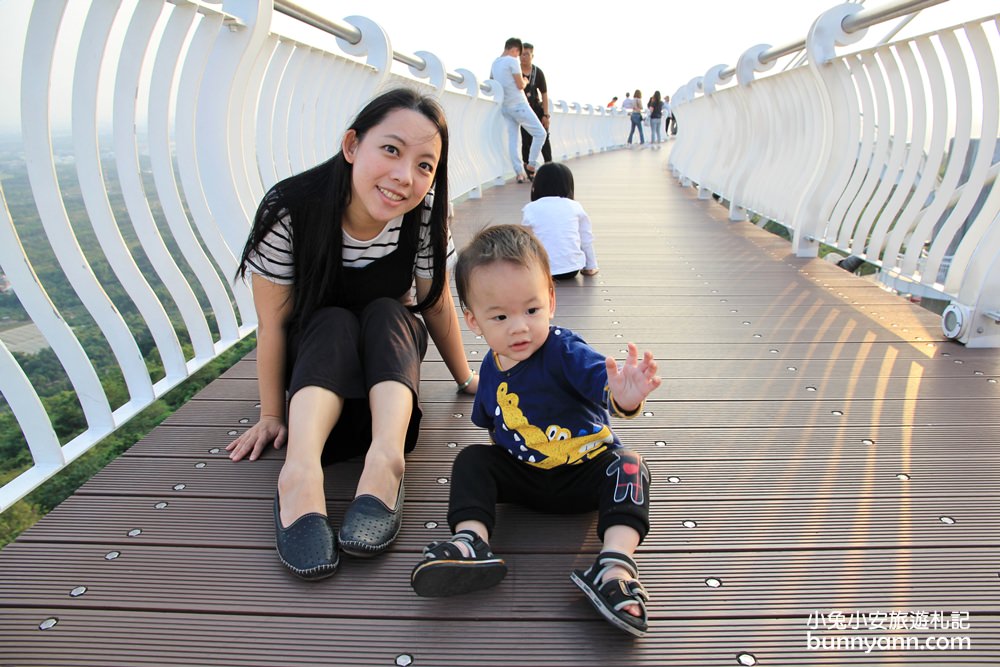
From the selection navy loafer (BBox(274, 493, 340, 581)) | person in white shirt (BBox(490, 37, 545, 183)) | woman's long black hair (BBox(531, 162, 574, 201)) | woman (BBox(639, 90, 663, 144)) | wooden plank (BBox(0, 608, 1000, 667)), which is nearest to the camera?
wooden plank (BBox(0, 608, 1000, 667))

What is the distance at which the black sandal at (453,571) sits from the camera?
1349 mm

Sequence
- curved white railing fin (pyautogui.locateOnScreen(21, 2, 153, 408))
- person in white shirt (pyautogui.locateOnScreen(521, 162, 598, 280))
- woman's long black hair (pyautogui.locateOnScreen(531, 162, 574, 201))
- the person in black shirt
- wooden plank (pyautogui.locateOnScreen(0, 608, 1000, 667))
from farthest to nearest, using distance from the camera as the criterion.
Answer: the person in black shirt → woman's long black hair (pyautogui.locateOnScreen(531, 162, 574, 201)) → person in white shirt (pyautogui.locateOnScreen(521, 162, 598, 280)) → curved white railing fin (pyautogui.locateOnScreen(21, 2, 153, 408)) → wooden plank (pyautogui.locateOnScreen(0, 608, 1000, 667))

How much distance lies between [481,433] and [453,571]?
0.80m

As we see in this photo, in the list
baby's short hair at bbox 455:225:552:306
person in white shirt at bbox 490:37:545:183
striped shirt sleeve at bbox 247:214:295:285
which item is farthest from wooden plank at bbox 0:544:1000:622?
person in white shirt at bbox 490:37:545:183

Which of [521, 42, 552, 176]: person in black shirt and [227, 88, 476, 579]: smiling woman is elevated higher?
[521, 42, 552, 176]: person in black shirt

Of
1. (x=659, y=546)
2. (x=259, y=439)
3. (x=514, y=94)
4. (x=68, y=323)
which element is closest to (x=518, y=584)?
(x=659, y=546)

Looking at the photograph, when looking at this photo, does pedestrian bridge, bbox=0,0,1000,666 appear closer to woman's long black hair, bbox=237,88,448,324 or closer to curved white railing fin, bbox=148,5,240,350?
curved white railing fin, bbox=148,5,240,350

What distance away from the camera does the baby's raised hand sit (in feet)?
4.50

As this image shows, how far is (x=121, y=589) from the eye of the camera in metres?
1.44

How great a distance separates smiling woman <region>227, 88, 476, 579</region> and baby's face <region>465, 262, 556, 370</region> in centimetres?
33

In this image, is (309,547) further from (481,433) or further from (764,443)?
(764,443)

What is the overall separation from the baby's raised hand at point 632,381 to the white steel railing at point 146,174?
1.40 meters

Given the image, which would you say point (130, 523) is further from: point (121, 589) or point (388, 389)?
point (388, 389)

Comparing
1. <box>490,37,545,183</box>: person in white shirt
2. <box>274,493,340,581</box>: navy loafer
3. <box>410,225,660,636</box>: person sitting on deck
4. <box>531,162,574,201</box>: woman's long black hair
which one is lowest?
<box>274,493,340,581</box>: navy loafer
